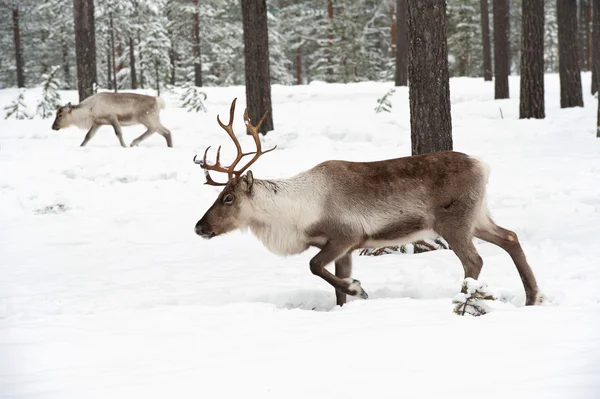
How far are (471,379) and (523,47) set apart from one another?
12958mm

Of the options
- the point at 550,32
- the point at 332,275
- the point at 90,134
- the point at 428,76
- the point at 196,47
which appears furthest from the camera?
the point at 550,32

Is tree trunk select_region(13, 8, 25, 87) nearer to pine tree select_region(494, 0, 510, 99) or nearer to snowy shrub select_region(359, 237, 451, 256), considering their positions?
pine tree select_region(494, 0, 510, 99)

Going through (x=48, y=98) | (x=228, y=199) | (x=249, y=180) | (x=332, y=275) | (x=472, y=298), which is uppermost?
(x=48, y=98)

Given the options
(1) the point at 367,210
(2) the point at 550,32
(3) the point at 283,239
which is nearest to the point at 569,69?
(1) the point at 367,210

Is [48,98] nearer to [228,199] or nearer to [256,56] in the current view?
[256,56]

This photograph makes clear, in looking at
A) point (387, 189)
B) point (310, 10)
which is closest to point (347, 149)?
point (387, 189)

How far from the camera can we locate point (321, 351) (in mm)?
3215

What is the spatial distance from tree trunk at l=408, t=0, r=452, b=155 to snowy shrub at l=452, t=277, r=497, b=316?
10.6 feet

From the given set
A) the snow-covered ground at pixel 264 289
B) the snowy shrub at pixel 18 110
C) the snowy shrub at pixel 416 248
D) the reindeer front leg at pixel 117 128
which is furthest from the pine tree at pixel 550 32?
the snowy shrub at pixel 416 248

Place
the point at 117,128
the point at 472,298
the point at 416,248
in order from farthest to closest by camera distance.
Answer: the point at 117,128 < the point at 416,248 < the point at 472,298

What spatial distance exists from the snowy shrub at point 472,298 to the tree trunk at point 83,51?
14.4 metres

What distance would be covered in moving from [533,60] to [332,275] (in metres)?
10.8

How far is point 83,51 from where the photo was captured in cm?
1656

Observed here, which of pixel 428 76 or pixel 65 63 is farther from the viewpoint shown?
pixel 65 63
